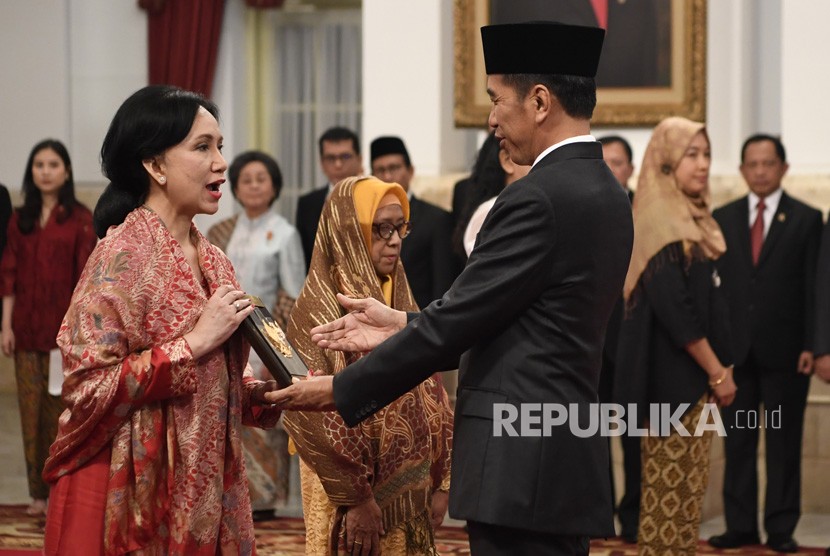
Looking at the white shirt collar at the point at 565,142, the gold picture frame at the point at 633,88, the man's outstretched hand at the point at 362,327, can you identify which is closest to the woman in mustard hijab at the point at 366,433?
the man's outstretched hand at the point at 362,327

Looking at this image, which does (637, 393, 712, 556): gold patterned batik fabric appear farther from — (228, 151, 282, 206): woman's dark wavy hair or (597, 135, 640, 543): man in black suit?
(228, 151, 282, 206): woman's dark wavy hair

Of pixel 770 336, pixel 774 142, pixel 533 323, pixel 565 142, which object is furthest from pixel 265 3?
pixel 533 323

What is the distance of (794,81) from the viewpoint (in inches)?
279

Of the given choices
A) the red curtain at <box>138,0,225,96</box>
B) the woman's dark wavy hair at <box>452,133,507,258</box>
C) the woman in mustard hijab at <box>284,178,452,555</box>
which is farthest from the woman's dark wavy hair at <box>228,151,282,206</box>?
the red curtain at <box>138,0,225,96</box>

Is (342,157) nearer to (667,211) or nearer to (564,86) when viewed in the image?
(667,211)

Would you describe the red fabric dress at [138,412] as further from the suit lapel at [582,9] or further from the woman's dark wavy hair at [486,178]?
the suit lapel at [582,9]

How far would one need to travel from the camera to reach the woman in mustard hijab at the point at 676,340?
4941 millimetres

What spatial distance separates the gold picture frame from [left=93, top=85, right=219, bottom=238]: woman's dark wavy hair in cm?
476

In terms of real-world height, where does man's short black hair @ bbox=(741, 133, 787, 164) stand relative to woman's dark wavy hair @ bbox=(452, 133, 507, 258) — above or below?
above

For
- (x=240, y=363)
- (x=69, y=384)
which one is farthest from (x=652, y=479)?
(x=69, y=384)

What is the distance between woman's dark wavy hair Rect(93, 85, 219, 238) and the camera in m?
2.89

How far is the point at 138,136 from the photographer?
289cm

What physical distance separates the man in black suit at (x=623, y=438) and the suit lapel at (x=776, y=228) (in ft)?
2.21

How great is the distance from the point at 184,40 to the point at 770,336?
5398 millimetres
